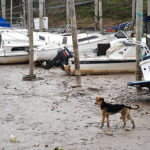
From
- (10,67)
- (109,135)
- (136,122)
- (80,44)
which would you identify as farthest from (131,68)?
(109,135)

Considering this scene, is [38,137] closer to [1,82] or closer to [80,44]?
[1,82]

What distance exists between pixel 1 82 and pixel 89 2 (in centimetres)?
3341

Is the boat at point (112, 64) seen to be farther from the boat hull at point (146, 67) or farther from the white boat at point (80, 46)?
the boat hull at point (146, 67)

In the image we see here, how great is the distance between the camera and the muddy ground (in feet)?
31.4

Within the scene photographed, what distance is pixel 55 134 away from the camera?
33.9ft

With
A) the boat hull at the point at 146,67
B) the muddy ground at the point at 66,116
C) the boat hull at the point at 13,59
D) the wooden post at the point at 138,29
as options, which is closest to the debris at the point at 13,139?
the muddy ground at the point at 66,116

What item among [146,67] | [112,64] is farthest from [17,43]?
[146,67]

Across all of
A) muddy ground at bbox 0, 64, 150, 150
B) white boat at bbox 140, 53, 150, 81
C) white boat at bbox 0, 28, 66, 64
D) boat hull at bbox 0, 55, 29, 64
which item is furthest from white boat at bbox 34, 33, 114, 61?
white boat at bbox 140, 53, 150, 81

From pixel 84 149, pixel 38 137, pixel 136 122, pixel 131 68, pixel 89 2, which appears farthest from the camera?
pixel 89 2

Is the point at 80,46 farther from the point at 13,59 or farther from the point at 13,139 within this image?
the point at 13,139

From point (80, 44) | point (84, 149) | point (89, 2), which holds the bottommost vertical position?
point (84, 149)

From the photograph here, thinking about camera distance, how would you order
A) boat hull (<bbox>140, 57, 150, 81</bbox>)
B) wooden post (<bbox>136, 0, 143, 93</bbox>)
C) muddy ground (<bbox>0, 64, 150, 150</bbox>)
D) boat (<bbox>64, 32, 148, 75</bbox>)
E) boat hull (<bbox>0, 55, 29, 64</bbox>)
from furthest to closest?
boat hull (<bbox>0, 55, 29, 64</bbox>) < boat (<bbox>64, 32, 148, 75</bbox>) < wooden post (<bbox>136, 0, 143, 93</bbox>) < boat hull (<bbox>140, 57, 150, 81</bbox>) < muddy ground (<bbox>0, 64, 150, 150</bbox>)

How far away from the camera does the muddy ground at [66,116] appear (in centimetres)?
959

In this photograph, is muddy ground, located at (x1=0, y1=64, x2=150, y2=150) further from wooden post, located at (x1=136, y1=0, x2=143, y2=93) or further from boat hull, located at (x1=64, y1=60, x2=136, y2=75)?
boat hull, located at (x1=64, y1=60, x2=136, y2=75)
